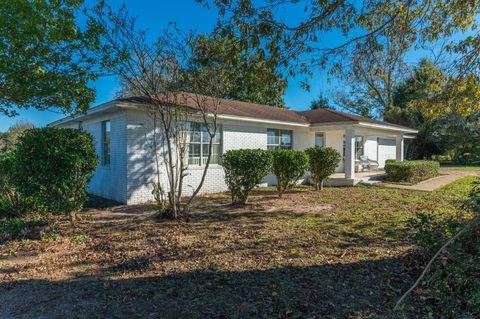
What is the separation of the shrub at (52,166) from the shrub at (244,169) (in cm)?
395

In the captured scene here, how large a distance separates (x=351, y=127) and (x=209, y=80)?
9.00m

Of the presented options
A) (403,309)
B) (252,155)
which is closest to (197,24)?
(252,155)

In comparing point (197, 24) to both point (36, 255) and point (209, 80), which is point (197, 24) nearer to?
point (209, 80)

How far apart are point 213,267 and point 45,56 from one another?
19.8ft

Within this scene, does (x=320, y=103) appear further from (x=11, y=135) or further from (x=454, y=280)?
(x=454, y=280)

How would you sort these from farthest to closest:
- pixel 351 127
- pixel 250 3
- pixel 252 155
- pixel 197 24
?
pixel 351 127 → pixel 252 155 → pixel 197 24 → pixel 250 3

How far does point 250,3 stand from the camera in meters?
4.81

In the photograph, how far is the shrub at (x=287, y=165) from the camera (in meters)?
10.4

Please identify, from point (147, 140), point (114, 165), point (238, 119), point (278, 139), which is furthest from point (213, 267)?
point (278, 139)

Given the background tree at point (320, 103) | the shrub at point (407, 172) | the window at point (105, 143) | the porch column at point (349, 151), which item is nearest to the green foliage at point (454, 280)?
the porch column at point (349, 151)

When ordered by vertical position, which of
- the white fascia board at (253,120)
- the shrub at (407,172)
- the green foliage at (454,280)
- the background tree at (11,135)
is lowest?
the green foliage at (454,280)

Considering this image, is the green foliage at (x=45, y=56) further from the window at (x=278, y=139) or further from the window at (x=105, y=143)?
the window at (x=278, y=139)

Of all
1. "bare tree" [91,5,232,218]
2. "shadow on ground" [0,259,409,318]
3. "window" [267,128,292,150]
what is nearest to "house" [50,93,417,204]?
"window" [267,128,292,150]

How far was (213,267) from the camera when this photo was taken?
4.44m
